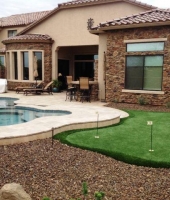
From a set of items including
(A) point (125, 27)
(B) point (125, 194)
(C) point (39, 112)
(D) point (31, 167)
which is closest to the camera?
(B) point (125, 194)

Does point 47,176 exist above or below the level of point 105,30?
below

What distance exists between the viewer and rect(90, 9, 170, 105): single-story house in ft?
41.7

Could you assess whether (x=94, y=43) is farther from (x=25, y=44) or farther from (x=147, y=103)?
(x=147, y=103)

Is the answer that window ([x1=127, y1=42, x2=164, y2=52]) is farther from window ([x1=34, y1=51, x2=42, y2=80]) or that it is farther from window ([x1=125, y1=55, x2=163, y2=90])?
window ([x1=34, y1=51, x2=42, y2=80])

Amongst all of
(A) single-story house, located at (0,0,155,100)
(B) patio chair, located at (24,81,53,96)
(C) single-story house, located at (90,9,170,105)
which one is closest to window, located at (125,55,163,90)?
(C) single-story house, located at (90,9,170,105)

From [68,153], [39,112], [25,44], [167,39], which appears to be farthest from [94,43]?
[68,153]

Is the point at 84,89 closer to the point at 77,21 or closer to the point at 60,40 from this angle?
the point at 77,21

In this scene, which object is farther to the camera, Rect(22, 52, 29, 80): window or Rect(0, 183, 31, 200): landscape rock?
Rect(22, 52, 29, 80): window

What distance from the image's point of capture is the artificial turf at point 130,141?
5.68 metres

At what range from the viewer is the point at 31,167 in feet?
16.9

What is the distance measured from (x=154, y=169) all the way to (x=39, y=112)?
7.77 metres

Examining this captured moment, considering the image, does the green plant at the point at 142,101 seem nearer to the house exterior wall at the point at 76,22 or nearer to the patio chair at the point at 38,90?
the house exterior wall at the point at 76,22

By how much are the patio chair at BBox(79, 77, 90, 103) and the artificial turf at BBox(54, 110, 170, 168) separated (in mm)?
5134

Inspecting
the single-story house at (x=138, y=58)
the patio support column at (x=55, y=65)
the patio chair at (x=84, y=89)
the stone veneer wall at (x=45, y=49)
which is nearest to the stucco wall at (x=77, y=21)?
the patio support column at (x=55, y=65)
